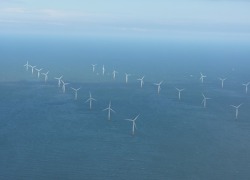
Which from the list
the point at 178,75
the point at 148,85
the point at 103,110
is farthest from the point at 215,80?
the point at 103,110

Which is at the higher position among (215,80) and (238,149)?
(215,80)

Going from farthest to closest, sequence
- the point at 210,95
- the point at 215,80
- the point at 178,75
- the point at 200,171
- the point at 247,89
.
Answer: the point at 178,75 → the point at 215,80 → the point at 247,89 → the point at 210,95 → the point at 200,171

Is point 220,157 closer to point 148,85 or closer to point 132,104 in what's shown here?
point 132,104

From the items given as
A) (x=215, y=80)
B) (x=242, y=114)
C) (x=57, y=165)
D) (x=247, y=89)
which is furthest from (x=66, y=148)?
(x=215, y=80)

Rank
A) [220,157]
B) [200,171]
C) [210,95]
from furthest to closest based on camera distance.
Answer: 1. [210,95]
2. [220,157]
3. [200,171]

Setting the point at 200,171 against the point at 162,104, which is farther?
the point at 162,104

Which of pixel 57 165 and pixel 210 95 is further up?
pixel 210 95

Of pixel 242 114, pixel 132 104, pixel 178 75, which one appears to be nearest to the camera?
pixel 242 114

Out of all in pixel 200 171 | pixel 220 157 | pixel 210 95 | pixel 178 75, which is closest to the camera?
pixel 200 171

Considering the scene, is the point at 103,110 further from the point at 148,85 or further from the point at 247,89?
the point at 247,89
